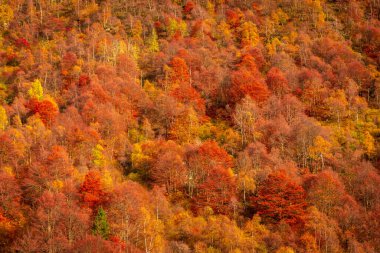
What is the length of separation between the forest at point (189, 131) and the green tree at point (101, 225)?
32cm

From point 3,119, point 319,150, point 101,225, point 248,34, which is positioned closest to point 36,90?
point 3,119

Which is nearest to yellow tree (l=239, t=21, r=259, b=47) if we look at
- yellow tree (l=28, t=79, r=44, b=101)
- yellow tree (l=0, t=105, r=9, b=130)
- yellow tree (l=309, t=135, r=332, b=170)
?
yellow tree (l=309, t=135, r=332, b=170)

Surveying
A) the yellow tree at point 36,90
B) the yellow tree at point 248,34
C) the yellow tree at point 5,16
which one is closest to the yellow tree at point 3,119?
the yellow tree at point 36,90

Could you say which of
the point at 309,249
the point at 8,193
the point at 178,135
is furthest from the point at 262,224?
the point at 8,193

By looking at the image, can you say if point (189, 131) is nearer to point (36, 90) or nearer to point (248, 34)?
point (36, 90)

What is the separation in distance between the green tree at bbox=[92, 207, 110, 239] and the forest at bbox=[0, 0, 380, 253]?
32cm

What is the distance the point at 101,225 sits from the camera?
6016 centimetres

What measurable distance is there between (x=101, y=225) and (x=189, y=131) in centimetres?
3963

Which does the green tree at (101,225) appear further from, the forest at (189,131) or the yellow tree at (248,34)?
the yellow tree at (248,34)

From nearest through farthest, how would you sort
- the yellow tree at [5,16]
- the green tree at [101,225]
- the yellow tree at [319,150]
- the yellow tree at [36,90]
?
the green tree at [101,225] → the yellow tree at [319,150] → the yellow tree at [36,90] → the yellow tree at [5,16]

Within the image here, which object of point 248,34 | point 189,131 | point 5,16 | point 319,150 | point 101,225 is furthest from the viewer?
point 5,16

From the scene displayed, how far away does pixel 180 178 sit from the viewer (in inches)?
3127

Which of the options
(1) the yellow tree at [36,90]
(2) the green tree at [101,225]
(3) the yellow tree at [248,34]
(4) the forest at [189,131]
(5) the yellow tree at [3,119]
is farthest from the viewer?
(3) the yellow tree at [248,34]

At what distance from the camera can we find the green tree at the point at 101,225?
59.2 meters
